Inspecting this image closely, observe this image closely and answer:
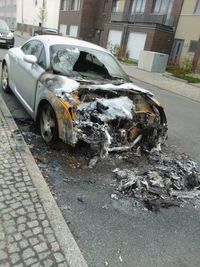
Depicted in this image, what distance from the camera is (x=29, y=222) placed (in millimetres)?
2934

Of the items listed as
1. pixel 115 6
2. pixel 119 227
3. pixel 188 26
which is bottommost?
pixel 119 227

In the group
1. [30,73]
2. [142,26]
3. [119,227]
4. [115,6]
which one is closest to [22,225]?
[119,227]

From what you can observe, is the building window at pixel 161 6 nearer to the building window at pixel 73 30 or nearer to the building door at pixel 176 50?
the building door at pixel 176 50

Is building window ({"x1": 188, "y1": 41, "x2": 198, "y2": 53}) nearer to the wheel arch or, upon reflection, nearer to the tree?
the wheel arch

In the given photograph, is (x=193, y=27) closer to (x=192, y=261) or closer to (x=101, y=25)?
(x=101, y=25)

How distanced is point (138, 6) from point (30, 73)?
26683 mm

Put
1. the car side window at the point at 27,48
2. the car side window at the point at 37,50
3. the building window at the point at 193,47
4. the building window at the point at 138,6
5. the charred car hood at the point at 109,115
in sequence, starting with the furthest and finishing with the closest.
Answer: the building window at the point at 138,6
the building window at the point at 193,47
the car side window at the point at 27,48
the car side window at the point at 37,50
the charred car hood at the point at 109,115

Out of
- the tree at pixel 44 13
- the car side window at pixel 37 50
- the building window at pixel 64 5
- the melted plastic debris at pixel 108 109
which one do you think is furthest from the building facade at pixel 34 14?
the melted plastic debris at pixel 108 109

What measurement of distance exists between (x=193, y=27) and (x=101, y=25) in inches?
595

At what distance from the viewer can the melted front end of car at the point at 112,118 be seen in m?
4.05

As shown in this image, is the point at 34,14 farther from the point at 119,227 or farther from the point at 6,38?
the point at 119,227

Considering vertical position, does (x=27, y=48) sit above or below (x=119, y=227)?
above

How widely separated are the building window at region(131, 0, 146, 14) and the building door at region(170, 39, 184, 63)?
6105 millimetres

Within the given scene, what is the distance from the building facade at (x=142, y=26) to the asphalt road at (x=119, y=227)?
2227 cm
